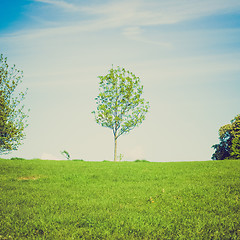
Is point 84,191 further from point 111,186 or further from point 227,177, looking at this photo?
point 227,177

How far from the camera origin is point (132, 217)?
248 inches

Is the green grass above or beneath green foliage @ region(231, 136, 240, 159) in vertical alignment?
beneath

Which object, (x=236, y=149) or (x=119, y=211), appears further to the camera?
(x=236, y=149)

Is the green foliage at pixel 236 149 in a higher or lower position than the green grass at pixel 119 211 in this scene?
higher

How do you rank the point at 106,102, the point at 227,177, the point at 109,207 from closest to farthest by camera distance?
the point at 109,207 → the point at 227,177 → the point at 106,102

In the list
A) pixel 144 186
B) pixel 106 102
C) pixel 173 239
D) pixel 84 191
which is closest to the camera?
pixel 173 239

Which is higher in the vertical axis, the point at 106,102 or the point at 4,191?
the point at 106,102

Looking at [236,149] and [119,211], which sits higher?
[236,149]

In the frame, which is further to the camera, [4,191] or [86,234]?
[4,191]

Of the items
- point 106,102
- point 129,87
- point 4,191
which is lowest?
point 4,191

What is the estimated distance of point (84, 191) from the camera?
982cm

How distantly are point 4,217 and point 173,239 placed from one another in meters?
5.39

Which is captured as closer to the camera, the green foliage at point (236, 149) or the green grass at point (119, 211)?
the green grass at point (119, 211)

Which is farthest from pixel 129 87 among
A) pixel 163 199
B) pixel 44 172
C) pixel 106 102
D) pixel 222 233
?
pixel 222 233
